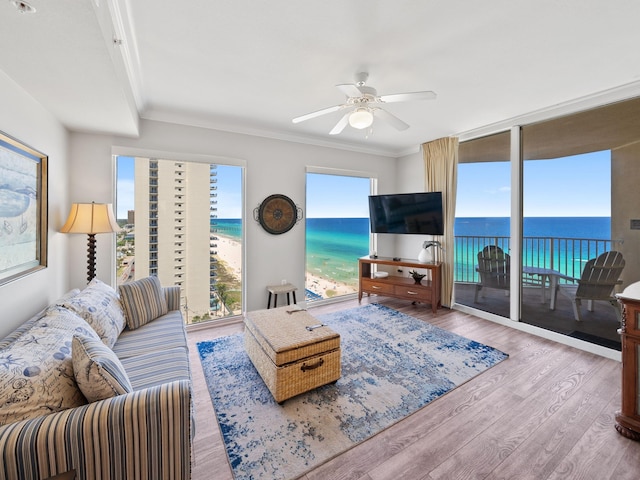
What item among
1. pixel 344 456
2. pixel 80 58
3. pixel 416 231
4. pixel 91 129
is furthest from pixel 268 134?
pixel 344 456

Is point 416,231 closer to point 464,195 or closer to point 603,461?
point 464,195

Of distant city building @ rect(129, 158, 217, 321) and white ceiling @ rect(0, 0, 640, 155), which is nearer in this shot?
white ceiling @ rect(0, 0, 640, 155)

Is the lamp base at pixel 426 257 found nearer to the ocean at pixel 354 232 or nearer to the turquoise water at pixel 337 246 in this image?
the ocean at pixel 354 232

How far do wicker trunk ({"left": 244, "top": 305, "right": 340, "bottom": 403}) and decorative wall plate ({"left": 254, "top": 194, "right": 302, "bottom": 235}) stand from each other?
66.1 inches

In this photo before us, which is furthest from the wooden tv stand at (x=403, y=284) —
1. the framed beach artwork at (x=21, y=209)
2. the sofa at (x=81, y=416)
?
the framed beach artwork at (x=21, y=209)

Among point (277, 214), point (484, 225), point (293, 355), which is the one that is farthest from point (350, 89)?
point (484, 225)

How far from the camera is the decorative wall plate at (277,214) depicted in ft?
12.0

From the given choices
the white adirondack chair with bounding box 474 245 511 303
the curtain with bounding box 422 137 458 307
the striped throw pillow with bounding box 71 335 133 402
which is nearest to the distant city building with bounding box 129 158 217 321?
the striped throw pillow with bounding box 71 335 133 402

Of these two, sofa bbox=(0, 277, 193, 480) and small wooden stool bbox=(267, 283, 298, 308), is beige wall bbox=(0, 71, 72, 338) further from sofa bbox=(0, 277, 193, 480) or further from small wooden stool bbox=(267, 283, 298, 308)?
small wooden stool bbox=(267, 283, 298, 308)

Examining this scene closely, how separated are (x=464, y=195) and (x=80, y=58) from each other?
418 centimetres

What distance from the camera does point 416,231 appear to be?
407 cm

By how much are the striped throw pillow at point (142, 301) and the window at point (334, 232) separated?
208 cm

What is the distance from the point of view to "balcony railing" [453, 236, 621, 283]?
273 centimetres

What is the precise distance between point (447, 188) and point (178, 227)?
3648mm
